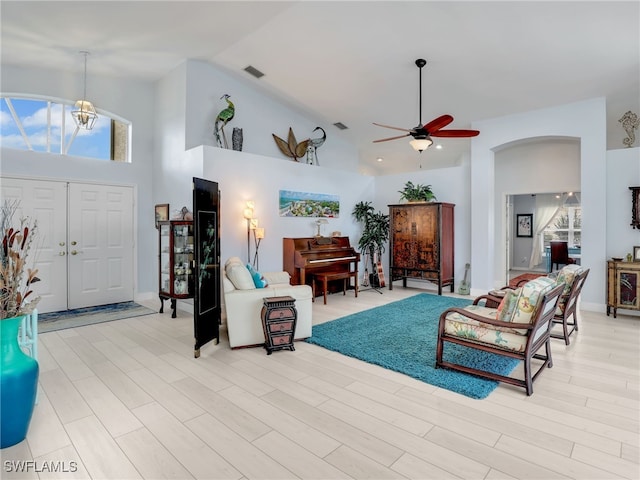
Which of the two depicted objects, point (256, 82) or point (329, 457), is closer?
point (329, 457)

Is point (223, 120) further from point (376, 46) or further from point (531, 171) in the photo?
point (531, 171)

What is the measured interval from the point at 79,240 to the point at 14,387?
438 centimetres

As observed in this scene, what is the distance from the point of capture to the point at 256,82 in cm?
655

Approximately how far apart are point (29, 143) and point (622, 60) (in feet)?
27.2

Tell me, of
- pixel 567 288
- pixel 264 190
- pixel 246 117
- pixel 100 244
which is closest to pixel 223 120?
pixel 246 117

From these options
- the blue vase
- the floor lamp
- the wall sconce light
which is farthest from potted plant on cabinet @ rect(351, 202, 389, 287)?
the blue vase

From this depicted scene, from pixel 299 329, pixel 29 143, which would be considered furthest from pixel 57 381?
pixel 29 143

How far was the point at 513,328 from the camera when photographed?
2.87 metres

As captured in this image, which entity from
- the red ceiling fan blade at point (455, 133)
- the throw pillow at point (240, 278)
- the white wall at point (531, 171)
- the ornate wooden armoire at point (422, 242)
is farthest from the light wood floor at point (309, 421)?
the white wall at point (531, 171)

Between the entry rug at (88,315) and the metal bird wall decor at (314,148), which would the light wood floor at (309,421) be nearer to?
the entry rug at (88,315)

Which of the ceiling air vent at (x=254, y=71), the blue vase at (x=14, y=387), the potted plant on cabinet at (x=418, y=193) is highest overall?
the ceiling air vent at (x=254, y=71)

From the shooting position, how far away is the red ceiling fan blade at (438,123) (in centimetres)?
426

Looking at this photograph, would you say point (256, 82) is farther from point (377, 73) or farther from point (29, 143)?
point (29, 143)

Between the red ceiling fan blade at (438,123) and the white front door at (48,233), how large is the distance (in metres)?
5.53
